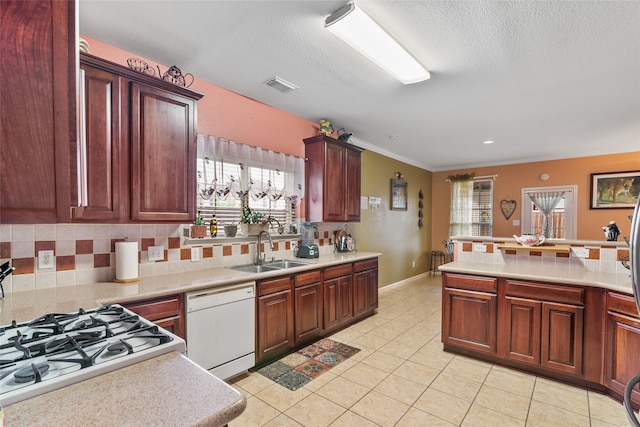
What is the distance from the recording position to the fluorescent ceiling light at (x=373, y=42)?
1906mm

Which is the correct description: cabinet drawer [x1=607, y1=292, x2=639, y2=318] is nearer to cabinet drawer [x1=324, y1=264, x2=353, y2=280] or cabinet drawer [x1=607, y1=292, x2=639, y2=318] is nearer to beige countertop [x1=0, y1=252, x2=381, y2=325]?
cabinet drawer [x1=324, y1=264, x2=353, y2=280]

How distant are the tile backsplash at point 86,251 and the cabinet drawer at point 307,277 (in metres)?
0.73

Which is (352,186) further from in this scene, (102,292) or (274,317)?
(102,292)

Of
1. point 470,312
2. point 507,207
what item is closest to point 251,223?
point 470,312

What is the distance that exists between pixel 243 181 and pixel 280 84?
1.03 m

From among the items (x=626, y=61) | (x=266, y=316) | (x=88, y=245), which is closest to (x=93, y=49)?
(x=88, y=245)

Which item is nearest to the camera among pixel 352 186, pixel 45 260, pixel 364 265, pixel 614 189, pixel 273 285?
pixel 45 260

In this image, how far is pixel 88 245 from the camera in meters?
2.18

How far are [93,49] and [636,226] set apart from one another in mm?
3130

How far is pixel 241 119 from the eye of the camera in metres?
3.21

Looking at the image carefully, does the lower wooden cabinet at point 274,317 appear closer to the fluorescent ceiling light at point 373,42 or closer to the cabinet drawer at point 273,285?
the cabinet drawer at point 273,285

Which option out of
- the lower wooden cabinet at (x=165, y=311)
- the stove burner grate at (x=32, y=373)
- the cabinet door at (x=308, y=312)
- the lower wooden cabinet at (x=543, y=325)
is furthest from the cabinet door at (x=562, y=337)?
the stove burner grate at (x=32, y=373)

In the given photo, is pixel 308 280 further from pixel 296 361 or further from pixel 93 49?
pixel 93 49

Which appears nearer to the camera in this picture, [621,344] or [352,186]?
[621,344]
